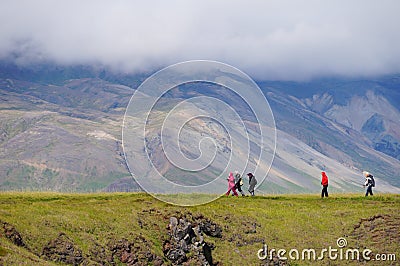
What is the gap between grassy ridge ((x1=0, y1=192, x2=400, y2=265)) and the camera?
145ft

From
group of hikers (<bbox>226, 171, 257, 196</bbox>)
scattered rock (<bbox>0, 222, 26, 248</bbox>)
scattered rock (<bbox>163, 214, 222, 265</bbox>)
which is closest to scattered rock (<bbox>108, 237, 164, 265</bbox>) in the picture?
scattered rock (<bbox>163, 214, 222, 265</bbox>)

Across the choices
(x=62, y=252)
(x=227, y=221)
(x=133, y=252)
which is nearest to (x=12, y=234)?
(x=62, y=252)

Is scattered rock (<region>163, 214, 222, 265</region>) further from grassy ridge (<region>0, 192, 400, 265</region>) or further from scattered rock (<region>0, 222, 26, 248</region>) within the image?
scattered rock (<region>0, 222, 26, 248</region>)

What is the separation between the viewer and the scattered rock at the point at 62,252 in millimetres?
41031

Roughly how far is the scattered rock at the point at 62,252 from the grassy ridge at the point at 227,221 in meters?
0.42

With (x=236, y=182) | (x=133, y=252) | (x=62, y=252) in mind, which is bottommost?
(x=133, y=252)

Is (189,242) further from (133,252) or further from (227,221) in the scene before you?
(227,221)

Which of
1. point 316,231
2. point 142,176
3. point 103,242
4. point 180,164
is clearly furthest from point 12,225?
point 316,231

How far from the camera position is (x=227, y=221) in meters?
53.8

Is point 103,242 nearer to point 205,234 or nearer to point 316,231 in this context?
point 205,234

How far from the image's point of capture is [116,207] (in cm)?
5125

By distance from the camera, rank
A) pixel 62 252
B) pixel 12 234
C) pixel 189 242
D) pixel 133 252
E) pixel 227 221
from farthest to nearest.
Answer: pixel 227 221, pixel 189 242, pixel 133 252, pixel 62 252, pixel 12 234

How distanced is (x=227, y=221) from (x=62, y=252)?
18.0 meters

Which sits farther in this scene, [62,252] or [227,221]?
[227,221]
